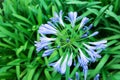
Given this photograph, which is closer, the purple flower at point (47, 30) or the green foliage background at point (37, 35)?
the purple flower at point (47, 30)

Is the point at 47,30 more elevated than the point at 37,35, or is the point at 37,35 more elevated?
the point at 37,35

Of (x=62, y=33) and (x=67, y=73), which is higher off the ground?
(x=62, y=33)

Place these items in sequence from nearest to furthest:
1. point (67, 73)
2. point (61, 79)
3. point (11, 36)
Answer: point (67, 73) < point (61, 79) < point (11, 36)

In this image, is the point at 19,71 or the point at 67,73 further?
the point at 19,71

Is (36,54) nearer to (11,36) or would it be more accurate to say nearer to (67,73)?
(11,36)

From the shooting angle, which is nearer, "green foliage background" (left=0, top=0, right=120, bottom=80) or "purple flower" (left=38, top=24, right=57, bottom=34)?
"purple flower" (left=38, top=24, right=57, bottom=34)

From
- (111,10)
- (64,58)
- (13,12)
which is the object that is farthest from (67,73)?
(13,12)

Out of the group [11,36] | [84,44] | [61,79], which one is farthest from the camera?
[11,36]

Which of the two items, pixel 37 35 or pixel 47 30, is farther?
pixel 37 35
